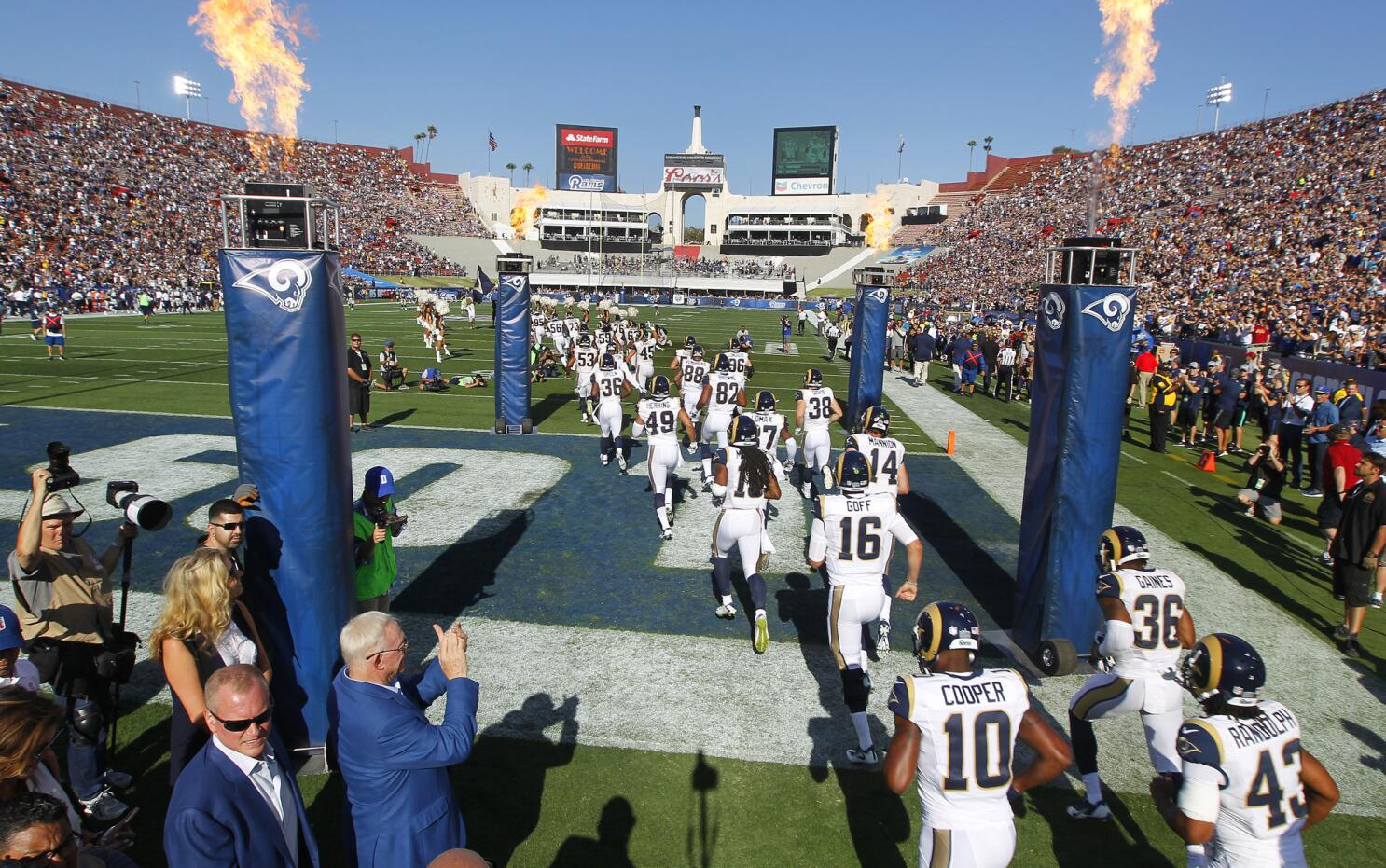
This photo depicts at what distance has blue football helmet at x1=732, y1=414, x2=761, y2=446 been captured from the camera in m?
7.84

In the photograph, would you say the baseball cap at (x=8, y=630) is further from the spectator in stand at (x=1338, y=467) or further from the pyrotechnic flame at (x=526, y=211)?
the pyrotechnic flame at (x=526, y=211)

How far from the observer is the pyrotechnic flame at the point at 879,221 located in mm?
94312

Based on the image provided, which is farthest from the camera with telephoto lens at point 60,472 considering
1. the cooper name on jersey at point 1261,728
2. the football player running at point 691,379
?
the football player running at point 691,379

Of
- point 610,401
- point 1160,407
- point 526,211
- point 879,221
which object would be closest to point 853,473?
point 610,401

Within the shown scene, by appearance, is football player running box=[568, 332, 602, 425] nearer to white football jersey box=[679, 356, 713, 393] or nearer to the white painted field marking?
white football jersey box=[679, 356, 713, 393]

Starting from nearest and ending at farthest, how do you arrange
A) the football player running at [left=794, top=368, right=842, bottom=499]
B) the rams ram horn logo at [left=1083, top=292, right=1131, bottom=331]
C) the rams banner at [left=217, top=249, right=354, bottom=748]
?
the rams banner at [left=217, top=249, right=354, bottom=748], the rams ram horn logo at [left=1083, top=292, right=1131, bottom=331], the football player running at [left=794, top=368, right=842, bottom=499]

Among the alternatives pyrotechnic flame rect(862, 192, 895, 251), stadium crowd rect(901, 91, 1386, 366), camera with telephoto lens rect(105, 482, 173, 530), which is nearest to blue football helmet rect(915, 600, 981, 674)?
camera with telephoto lens rect(105, 482, 173, 530)

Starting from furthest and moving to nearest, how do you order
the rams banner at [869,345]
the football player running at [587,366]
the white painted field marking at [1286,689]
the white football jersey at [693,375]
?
the football player running at [587,366], the rams banner at [869,345], the white football jersey at [693,375], the white painted field marking at [1286,689]

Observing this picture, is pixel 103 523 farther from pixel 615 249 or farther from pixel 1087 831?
pixel 615 249

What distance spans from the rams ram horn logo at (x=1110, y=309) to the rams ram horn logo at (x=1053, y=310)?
0.23 meters

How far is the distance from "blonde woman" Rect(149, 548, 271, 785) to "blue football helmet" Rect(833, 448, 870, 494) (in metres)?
4.16

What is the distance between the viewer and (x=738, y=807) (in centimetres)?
531

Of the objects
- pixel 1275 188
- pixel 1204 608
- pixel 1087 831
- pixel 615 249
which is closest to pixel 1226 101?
pixel 1275 188

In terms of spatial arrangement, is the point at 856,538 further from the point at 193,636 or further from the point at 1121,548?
the point at 193,636
